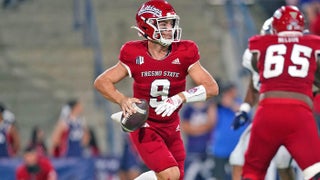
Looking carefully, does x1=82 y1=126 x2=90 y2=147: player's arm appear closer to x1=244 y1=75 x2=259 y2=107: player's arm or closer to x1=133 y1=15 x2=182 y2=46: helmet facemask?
x1=244 y1=75 x2=259 y2=107: player's arm

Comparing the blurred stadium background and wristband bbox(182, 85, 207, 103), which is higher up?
wristband bbox(182, 85, 207, 103)

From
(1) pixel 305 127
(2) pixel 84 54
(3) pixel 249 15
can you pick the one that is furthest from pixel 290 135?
(2) pixel 84 54

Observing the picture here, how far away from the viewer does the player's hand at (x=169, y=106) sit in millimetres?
8805

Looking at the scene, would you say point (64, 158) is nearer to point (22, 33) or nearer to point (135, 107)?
point (22, 33)

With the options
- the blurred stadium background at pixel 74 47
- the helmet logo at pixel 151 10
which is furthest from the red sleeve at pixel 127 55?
the blurred stadium background at pixel 74 47

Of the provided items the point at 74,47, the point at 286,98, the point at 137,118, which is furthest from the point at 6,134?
the point at 286,98

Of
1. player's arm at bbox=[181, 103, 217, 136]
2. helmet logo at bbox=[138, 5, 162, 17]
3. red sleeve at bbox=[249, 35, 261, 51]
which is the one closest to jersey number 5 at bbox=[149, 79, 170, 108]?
helmet logo at bbox=[138, 5, 162, 17]

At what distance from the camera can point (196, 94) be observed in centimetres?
898

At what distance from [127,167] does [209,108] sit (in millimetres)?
1311

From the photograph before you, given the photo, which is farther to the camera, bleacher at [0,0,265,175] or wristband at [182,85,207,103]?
bleacher at [0,0,265,175]

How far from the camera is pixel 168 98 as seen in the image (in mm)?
8984

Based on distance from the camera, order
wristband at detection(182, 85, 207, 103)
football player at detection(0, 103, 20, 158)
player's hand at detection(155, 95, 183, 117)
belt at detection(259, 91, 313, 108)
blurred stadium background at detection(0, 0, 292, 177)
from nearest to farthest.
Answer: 1. player's hand at detection(155, 95, 183, 117)
2. wristband at detection(182, 85, 207, 103)
3. belt at detection(259, 91, 313, 108)
4. football player at detection(0, 103, 20, 158)
5. blurred stadium background at detection(0, 0, 292, 177)

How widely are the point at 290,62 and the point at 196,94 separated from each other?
2.69ft

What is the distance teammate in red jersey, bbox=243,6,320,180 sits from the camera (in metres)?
9.05
